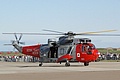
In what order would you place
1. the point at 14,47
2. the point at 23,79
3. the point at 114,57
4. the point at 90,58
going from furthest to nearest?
1. the point at 114,57
2. the point at 14,47
3. the point at 90,58
4. the point at 23,79

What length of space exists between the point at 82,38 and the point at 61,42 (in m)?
2.51

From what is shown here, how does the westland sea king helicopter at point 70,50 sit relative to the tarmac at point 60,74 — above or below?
above

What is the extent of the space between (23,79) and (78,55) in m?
18.3

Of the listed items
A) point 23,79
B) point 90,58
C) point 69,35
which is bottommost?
point 23,79

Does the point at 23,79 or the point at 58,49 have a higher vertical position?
the point at 58,49

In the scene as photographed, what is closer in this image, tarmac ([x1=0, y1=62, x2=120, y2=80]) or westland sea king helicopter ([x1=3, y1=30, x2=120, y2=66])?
tarmac ([x1=0, y1=62, x2=120, y2=80])

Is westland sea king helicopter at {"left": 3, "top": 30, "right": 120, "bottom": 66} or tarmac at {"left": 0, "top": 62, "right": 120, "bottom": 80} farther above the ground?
westland sea king helicopter at {"left": 3, "top": 30, "right": 120, "bottom": 66}

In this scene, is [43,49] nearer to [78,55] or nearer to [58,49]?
[58,49]

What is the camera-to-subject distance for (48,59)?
4069cm

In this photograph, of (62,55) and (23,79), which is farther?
Answer: (62,55)

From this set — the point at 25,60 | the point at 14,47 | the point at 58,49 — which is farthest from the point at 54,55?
the point at 25,60

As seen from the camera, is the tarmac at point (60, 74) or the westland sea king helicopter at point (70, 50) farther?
the westland sea king helicopter at point (70, 50)

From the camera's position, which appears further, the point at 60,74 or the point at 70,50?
the point at 70,50

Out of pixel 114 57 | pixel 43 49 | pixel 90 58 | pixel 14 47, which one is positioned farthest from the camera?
pixel 114 57
